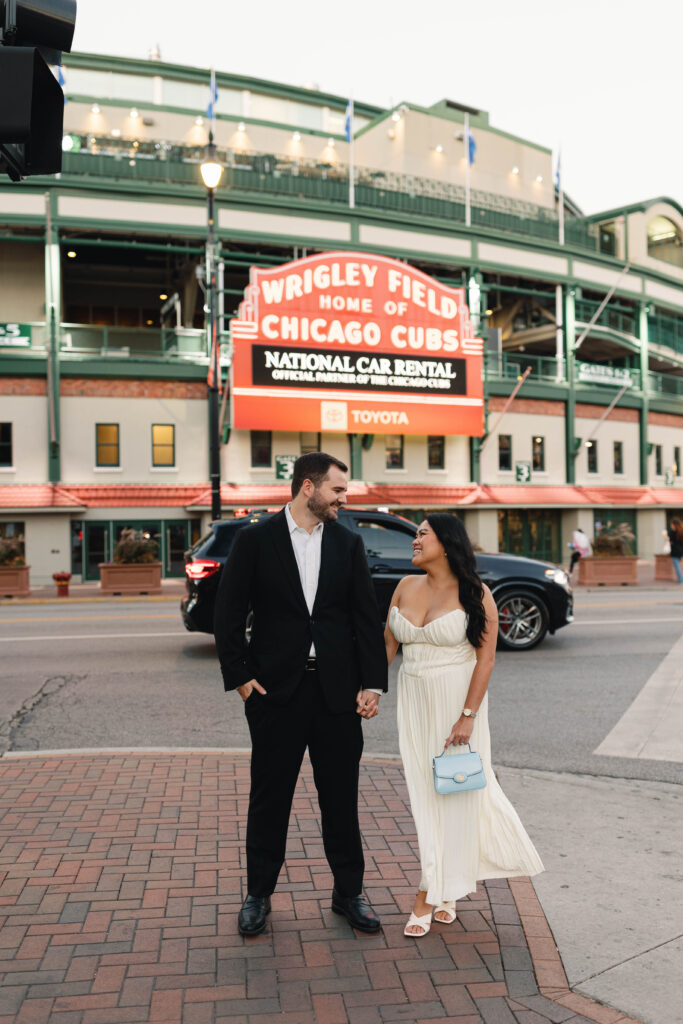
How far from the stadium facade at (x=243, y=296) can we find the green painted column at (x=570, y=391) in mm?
127

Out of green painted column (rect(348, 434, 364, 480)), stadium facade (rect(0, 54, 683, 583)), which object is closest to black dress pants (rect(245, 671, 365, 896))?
stadium facade (rect(0, 54, 683, 583))

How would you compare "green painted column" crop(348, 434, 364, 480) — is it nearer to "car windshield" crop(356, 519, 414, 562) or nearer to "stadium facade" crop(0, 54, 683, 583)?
"stadium facade" crop(0, 54, 683, 583)

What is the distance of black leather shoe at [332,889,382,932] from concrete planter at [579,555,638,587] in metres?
21.2

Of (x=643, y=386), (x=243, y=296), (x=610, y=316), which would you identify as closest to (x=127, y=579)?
(x=243, y=296)

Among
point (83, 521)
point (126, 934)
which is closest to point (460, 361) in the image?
point (83, 521)

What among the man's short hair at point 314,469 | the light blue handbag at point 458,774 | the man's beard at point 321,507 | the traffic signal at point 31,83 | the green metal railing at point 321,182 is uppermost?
the green metal railing at point 321,182

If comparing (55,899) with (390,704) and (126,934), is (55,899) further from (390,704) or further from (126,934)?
(390,704)

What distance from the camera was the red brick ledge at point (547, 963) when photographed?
317cm

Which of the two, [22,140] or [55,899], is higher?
[22,140]

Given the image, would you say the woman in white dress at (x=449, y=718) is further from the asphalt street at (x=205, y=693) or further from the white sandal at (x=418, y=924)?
the asphalt street at (x=205, y=693)

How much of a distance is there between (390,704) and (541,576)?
138 inches

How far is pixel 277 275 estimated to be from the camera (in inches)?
1121

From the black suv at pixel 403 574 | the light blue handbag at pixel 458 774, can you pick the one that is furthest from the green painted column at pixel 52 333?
the light blue handbag at pixel 458 774

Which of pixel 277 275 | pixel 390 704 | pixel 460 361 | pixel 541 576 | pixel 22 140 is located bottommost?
pixel 390 704
